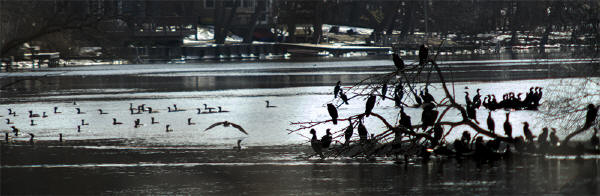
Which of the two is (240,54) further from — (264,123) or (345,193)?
(345,193)

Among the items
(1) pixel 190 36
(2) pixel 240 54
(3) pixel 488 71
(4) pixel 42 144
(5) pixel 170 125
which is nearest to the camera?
(4) pixel 42 144

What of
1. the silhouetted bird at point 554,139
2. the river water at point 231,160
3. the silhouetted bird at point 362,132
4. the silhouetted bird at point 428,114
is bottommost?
the river water at point 231,160

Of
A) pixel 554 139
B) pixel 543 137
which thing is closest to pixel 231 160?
pixel 543 137

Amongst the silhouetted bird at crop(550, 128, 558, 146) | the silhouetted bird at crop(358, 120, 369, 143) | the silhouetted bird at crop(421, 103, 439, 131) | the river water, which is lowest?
the river water

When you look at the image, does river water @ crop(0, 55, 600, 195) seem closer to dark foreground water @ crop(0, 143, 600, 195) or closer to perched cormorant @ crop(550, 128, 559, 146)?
dark foreground water @ crop(0, 143, 600, 195)

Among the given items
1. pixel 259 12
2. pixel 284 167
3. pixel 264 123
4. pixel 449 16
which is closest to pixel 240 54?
pixel 259 12

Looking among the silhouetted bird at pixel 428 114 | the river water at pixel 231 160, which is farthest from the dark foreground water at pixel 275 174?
the silhouetted bird at pixel 428 114

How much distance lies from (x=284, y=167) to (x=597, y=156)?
6.01 metres

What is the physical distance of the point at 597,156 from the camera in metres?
17.7

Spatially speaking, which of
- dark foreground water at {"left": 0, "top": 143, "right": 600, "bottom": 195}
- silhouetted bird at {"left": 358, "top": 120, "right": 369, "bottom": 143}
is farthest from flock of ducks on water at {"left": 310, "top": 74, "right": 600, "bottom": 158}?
dark foreground water at {"left": 0, "top": 143, "right": 600, "bottom": 195}

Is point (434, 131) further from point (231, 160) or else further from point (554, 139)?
point (231, 160)

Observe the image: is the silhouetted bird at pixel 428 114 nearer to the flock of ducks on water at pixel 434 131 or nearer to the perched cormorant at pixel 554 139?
the flock of ducks on water at pixel 434 131

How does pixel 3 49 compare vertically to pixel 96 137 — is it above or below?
above

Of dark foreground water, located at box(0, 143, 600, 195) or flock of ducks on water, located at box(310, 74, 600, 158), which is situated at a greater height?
flock of ducks on water, located at box(310, 74, 600, 158)
